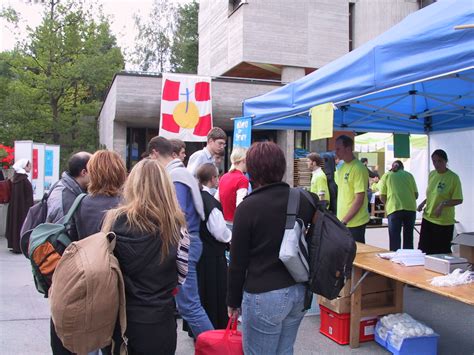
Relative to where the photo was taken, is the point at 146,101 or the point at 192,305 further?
the point at 146,101

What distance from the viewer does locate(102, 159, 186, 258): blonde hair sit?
2115mm

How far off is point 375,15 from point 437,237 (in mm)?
17253

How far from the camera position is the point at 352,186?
4.72 meters

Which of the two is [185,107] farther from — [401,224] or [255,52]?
[255,52]

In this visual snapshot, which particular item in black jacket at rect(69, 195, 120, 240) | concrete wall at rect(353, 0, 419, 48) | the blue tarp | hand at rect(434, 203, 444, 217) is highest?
concrete wall at rect(353, 0, 419, 48)

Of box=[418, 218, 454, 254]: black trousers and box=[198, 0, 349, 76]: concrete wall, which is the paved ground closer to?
box=[418, 218, 454, 254]: black trousers

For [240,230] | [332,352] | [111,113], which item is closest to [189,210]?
[240,230]

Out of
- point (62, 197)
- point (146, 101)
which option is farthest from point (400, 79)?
point (146, 101)

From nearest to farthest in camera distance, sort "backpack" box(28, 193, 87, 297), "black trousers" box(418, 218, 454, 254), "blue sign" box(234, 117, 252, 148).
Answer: "backpack" box(28, 193, 87, 297)
"black trousers" box(418, 218, 454, 254)
"blue sign" box(234, 117, 252, 148)

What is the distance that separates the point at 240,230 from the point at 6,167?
10257mm

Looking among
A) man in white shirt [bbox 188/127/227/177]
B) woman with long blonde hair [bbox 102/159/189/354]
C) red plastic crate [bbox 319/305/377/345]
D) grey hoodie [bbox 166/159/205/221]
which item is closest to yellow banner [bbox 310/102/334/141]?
man in white shirt [bbox 188/127/227/177]

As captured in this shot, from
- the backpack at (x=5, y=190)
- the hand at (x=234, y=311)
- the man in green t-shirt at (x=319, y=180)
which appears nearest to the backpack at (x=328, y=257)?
the hand at (x=234, y=311)

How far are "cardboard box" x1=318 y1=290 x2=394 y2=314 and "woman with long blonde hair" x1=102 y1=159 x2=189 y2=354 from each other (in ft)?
7.12

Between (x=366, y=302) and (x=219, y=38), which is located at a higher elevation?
(x=219, y=38)
